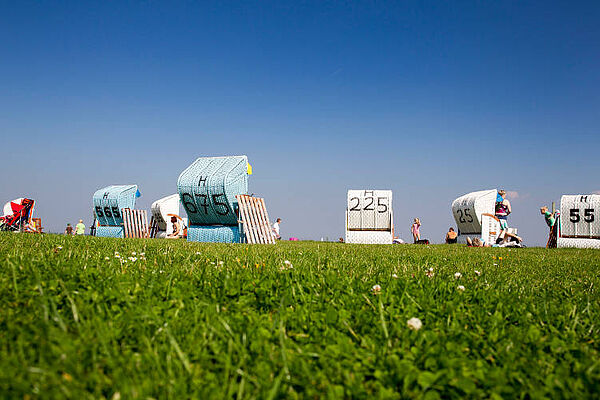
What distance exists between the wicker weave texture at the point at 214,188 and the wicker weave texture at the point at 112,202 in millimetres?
10559

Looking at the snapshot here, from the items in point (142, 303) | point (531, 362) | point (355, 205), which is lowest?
point (531, 362)

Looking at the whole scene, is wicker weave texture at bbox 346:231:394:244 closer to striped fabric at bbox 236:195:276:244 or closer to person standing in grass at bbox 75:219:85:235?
striped fabric at bbox 236:195:276:244

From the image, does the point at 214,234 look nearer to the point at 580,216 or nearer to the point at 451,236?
the point at 451,236

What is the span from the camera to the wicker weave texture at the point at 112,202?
2605cm

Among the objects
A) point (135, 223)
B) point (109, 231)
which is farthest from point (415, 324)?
point (109, 231)

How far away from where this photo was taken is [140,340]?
6.86ft

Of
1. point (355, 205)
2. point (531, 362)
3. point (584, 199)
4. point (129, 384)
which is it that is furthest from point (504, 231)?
point (129, 384)

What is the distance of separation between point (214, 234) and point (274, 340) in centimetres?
1509

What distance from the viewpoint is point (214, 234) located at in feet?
55.5

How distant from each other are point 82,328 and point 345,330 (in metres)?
1.43

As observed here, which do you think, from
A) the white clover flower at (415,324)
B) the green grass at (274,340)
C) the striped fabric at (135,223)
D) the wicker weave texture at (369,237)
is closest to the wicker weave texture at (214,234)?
the wicker weave texture at (369,237)

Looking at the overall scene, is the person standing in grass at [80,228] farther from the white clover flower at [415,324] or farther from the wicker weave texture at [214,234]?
the white clover flower at [415,324]

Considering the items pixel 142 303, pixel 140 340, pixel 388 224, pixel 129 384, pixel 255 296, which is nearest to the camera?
pixel 129 384

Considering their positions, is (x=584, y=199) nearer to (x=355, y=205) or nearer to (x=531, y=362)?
(x=355, y=205)
